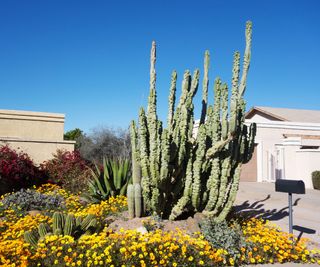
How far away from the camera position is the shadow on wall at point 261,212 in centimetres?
762

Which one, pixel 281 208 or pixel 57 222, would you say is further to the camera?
pixel 281 208

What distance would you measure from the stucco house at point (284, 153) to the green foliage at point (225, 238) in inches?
490

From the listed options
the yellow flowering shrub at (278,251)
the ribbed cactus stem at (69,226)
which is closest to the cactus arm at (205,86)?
the yellow flowering shrub at (278,251)

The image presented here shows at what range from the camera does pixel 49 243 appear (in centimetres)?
486

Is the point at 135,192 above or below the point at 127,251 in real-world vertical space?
above

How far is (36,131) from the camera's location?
15188mm

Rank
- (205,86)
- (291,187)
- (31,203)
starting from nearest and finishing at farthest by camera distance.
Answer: (291,187) → (205,86) → (31,203)

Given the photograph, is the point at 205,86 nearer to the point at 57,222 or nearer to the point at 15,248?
the point at 57,222

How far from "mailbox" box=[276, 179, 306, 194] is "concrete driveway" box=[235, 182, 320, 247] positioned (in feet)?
4.06

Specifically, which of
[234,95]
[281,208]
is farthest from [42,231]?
[281,208]

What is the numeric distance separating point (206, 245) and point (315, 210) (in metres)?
6.64

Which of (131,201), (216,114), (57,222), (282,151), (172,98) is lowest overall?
(57,222)

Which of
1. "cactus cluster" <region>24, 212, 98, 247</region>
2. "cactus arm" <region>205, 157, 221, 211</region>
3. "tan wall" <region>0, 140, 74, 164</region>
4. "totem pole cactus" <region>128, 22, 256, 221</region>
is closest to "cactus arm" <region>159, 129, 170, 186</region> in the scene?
"totem pole cactus" <region>128, 22, 256, 221</region>

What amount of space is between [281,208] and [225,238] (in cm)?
549
